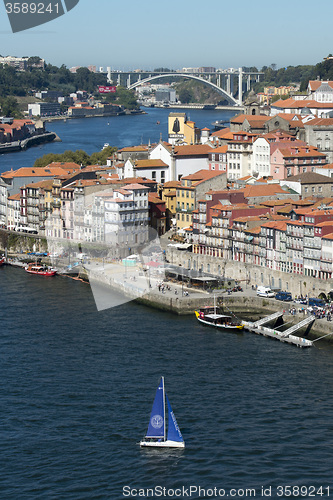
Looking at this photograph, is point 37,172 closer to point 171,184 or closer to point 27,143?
point 171,184

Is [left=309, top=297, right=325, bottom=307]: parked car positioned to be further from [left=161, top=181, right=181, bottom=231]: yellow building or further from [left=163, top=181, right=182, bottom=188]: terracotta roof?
[left=163, top=181, right=182, bottom=188]: terracotta roof

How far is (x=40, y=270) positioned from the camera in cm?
4653

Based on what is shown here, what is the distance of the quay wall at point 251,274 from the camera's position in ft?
121

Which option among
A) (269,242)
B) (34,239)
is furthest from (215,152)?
(269,242)

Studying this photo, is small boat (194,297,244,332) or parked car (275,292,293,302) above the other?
parked car (275,292,293,302)

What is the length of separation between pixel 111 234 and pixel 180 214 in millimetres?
3509

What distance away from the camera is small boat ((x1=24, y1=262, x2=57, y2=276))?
151 ft

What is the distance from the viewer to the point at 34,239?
169 feet

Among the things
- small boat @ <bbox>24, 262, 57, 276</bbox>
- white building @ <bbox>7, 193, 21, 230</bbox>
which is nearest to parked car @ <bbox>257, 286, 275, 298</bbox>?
small boat @ <bbox>24, 262, 57, 276</bbox>

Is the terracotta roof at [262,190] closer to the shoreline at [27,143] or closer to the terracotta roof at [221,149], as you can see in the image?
the terracotta roof at [221,149]

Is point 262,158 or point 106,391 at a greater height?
point 262,158

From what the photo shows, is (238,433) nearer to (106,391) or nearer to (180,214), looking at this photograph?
(106,391)

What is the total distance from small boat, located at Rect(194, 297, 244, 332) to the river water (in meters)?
0.40

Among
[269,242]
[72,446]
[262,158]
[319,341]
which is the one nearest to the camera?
[72,446]
